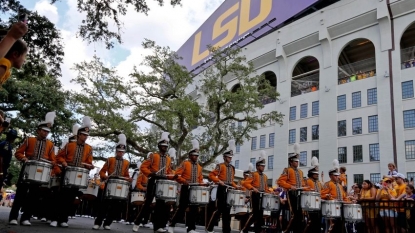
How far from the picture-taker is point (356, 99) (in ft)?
109

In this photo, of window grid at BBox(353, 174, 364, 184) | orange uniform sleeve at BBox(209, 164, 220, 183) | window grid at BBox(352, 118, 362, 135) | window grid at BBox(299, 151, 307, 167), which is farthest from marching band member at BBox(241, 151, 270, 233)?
window grid at BBox(299, 151, 307, 167)

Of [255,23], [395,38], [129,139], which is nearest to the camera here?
[129,139]

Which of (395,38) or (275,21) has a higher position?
(275,21)

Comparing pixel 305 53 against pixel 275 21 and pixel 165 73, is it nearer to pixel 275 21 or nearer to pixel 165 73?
pixel 275 21

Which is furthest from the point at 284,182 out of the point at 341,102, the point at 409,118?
the point at 341,102

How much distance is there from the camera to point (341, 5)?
3447 centimetres

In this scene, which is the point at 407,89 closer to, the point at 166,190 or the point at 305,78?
the point at 305,78

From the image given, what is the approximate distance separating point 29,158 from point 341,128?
101 ft

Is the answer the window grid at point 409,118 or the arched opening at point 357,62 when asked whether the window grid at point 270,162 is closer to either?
the arched opening at point 357,62

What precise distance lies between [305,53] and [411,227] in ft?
106

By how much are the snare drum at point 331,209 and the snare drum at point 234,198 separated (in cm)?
236

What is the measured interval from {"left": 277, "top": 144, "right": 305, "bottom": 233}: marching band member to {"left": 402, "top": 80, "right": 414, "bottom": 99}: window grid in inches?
950

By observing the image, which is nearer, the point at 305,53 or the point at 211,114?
the point at 211,114

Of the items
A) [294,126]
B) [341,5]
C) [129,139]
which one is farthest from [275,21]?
[129,139]
